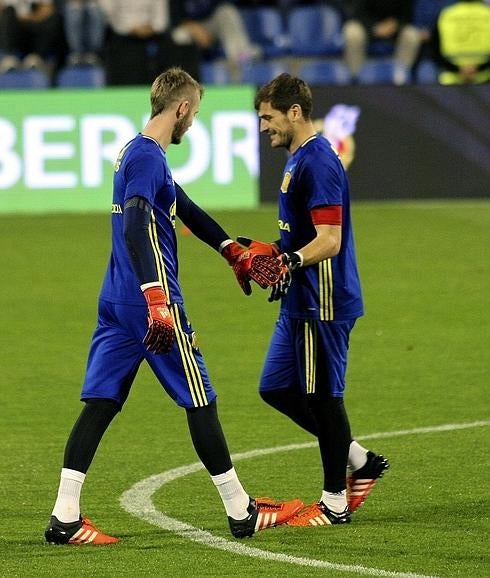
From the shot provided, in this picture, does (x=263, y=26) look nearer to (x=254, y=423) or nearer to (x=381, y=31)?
(x=381, y=31)

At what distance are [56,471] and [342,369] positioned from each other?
171 centimetres

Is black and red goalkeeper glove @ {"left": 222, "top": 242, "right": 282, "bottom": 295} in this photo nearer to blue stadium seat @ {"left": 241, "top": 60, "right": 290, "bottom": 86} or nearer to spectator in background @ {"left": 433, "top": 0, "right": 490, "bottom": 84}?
blue stadium seat @ {"left": 241, "top": 60, "right": 290, "bottom": 86}

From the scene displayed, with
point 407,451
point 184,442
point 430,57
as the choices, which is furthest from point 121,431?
point 430,57

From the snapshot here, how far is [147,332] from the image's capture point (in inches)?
236

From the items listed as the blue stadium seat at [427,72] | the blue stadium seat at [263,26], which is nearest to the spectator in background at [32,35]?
the blue stadium seat at [263,26]

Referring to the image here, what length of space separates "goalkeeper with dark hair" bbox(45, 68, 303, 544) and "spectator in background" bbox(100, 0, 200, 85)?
13.8 metres

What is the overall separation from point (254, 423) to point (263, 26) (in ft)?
49.2

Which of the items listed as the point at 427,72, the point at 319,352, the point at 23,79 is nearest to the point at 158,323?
the point at 319,352

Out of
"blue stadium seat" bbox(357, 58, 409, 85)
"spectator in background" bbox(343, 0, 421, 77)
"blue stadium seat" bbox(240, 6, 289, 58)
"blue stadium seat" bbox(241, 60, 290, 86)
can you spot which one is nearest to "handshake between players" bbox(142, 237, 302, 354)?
"blue stadium seat" bbox(241, 60, 290, 86)

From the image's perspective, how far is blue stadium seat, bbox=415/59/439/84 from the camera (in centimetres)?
2170

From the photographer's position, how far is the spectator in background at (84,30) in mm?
21250

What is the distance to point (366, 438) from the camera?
27.0 ft

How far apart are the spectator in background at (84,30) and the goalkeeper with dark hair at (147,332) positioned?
15292mm

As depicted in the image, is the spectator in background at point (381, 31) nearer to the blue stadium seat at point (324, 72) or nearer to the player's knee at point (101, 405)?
the blue stadium seat at point (324, 72)
